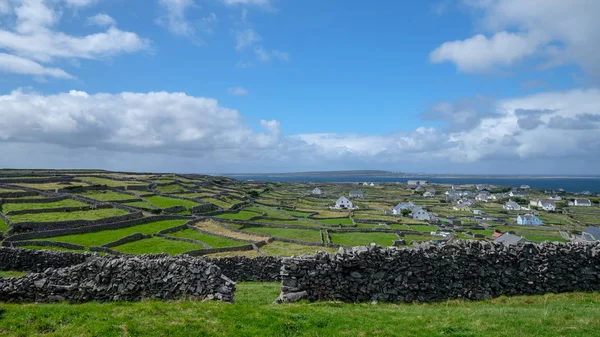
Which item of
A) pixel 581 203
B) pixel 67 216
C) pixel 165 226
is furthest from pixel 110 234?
pixel 581 203

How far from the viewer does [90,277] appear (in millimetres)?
12836

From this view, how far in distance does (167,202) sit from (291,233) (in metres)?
29.8

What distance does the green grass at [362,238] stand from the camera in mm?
58263

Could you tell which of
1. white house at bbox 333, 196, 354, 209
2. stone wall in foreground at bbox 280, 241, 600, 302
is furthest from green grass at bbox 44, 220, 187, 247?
white house at bbox 333, 196, 354, 209

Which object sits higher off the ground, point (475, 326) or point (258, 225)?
point (475, 326)

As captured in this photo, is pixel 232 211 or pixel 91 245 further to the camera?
pixel 232 211

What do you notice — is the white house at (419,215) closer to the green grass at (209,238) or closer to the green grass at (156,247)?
the green grass at (209,238)

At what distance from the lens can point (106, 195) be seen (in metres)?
74.2

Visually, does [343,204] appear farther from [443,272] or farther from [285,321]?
[285,321]

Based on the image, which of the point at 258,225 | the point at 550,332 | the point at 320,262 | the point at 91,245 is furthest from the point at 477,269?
the point at 258,225

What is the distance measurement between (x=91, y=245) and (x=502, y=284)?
42.2 m

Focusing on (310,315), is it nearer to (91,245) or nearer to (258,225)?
(91,245)

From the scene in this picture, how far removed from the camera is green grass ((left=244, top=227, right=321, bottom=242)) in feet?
201

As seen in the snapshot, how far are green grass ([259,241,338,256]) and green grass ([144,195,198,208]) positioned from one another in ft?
97.6
